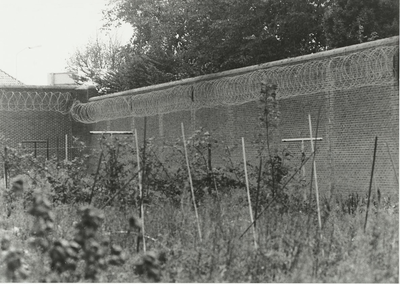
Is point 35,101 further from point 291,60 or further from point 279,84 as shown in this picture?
point 291,60

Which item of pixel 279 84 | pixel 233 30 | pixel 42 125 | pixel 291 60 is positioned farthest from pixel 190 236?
pixel 233 30

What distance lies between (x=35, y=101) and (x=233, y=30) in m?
6.39

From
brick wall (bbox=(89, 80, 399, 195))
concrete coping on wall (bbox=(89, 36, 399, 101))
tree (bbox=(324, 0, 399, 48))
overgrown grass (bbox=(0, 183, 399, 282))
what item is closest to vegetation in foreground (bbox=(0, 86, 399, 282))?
overgrown grass (bbox=(0, 183, 399, 282))

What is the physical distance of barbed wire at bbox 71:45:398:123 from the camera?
36.6 feet

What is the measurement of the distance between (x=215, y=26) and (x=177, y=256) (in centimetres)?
1716

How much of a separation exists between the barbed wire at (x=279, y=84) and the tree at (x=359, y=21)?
408 cm

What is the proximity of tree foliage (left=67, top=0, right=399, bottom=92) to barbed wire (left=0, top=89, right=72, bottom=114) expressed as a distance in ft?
14.6

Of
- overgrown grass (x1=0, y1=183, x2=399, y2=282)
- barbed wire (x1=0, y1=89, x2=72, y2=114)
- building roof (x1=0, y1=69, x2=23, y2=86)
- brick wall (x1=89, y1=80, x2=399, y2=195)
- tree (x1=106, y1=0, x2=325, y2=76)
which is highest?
tree (x1=106, y1=0, x2=325, y2=76)

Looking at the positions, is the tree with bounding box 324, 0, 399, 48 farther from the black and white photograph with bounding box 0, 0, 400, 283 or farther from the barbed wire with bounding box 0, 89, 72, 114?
the barbed wire with bounding box 0, 89, 72, 114

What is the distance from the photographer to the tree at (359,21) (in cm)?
1725

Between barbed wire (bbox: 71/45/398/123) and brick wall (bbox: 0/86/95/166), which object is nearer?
barbed wire (bbox: 71/45/398/123)

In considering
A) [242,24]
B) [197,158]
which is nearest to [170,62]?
[242,24]

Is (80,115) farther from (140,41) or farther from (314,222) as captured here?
(314,222)

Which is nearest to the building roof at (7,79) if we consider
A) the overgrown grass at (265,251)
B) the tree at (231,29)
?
the tree at (231,29)
